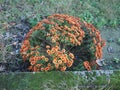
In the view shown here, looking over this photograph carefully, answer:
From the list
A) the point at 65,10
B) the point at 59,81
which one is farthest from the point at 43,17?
the point at 59,81

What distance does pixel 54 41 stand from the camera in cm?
376

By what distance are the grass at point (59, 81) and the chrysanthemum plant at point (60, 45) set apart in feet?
2.63

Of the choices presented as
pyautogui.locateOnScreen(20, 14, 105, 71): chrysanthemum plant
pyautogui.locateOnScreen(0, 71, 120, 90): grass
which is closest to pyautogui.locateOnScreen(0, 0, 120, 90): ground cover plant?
pyautogui.locateOnScreen(0, 71, 120, 90): grass

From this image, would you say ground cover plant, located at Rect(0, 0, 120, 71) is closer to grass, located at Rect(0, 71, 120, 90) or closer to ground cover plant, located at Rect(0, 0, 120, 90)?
ground cover plant, located at Rect(0, 0, 120, 90)

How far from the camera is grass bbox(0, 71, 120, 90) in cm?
269

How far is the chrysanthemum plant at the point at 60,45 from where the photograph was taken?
3.63 metres

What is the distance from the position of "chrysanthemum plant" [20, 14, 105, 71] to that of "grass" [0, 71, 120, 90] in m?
0.80

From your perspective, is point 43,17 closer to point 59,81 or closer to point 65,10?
point 65,10

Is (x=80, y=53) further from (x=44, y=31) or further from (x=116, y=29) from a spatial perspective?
(x=116, y=29)

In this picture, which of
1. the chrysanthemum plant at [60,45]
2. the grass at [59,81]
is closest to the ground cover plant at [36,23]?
the grass at [59,81]

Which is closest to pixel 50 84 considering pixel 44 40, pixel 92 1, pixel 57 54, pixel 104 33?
pixel 57 54

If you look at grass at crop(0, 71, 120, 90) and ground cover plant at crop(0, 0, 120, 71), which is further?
ground cover plant at crop(0, 0, 120, 71)

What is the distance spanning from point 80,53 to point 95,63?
0.24 m

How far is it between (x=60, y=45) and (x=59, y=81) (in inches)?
46.6
